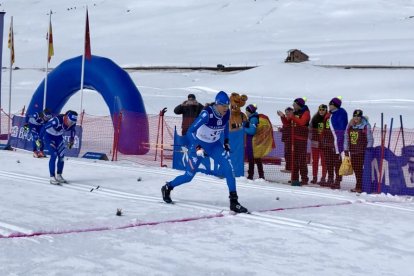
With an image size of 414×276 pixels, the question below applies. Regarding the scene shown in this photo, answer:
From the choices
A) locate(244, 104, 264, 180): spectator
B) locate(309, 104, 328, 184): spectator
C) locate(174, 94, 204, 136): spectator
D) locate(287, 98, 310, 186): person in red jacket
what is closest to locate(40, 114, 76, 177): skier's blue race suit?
locate(244, 104, 264, 180): spectator

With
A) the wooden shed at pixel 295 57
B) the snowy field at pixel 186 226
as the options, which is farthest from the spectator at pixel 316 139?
the wooden shed at pixel 295 57

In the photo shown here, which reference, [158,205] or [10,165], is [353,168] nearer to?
[158,205]

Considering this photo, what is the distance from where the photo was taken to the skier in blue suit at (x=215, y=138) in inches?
331

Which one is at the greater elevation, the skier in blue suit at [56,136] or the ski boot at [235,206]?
the skier in blue suit at [56,136]

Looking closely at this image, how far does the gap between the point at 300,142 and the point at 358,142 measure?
134 cm

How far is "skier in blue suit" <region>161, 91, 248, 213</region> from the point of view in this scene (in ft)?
27.6

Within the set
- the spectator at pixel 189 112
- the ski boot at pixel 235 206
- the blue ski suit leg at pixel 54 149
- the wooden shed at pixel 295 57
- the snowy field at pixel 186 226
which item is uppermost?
the wooden shed at pixel 295 57

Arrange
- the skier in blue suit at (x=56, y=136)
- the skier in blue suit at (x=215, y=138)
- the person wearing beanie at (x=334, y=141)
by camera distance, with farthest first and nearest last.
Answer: the person wearing beanie at (x=334, y=141) → the skier in blue suit at (x=56, y=136) → the skier in blue suit at (x=215, y=138)

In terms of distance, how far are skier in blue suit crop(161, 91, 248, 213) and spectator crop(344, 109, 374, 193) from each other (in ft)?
10.5

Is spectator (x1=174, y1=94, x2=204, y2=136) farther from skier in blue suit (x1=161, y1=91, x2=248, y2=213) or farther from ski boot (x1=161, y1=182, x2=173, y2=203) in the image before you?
skier in blue suit (x1=161, y1=91, x2=248, y2=213)

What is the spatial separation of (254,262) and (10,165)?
8.90 m

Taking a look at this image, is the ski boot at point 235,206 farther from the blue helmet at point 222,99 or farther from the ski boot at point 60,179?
the ski boot at point 60,179

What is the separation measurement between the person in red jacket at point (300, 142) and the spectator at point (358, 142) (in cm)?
103

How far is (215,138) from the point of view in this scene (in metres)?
8.58
